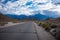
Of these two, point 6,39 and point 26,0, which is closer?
point 6,39

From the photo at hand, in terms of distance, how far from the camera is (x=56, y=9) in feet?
44.3

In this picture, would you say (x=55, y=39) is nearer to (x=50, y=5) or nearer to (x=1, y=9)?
(x=50, y=5)

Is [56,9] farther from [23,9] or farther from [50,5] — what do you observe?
[23,9]

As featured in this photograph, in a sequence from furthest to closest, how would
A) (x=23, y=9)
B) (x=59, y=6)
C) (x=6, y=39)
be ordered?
(x=23, y=9), (x=59, y=6), (x=6, y=39)

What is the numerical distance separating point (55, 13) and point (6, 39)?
12.8 ft

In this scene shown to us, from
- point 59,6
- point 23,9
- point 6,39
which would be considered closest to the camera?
point 6,39

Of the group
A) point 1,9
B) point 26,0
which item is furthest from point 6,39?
point 26,0

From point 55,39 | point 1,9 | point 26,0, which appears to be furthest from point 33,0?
point 55,39

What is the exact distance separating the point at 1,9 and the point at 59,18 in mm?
4063

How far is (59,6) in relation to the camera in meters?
13.3

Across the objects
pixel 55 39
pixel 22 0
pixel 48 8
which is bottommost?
pixel 55 39

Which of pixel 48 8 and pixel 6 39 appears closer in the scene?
pixel 6 39

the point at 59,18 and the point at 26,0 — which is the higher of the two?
the point at 26,0

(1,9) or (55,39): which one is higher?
(1,9)
